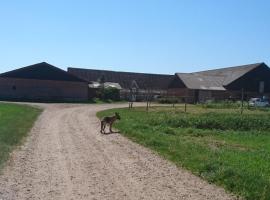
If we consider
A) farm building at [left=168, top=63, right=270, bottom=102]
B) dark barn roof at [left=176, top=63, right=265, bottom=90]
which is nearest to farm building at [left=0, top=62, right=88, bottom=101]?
farm building at [left=168, top=63, right=270, bottom=102]

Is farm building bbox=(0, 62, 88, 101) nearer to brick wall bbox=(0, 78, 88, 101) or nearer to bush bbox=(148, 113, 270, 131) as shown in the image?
brick wall bbox=(0, 78, 88, 101)

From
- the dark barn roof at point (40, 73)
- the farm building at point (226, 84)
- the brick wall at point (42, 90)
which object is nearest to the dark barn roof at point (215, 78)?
the farm building at point (226, 84)

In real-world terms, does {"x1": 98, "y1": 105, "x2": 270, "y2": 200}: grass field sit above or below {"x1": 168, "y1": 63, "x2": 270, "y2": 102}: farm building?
below

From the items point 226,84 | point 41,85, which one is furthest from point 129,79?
point 41,85

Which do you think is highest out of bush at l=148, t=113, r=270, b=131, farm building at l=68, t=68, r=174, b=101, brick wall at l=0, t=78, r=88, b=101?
farm building at l=68, t=68, r=174, b=101

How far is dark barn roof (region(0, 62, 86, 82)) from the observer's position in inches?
2530

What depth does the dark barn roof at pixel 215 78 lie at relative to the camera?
7512 cm

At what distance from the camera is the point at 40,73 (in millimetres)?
64938

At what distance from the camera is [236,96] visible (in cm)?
7650

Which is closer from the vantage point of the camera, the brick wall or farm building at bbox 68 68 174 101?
the brick wall

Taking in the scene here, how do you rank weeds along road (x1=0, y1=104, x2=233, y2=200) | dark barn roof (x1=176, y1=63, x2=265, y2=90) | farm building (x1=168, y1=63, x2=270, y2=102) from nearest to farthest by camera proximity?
1. weeds along road (x1=0, y1=104, x2=233, y2=200)
2. farm building (x1=168, y1=63, x2=270, y2=102)
3. dark barn roof (x1=176, y1=63, x2=265, y2=90)

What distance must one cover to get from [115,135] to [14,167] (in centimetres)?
916

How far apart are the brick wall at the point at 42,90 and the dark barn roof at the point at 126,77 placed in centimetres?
2120

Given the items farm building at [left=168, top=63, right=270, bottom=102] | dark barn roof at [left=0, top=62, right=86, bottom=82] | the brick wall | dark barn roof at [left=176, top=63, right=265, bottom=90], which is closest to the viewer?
the brick wall
